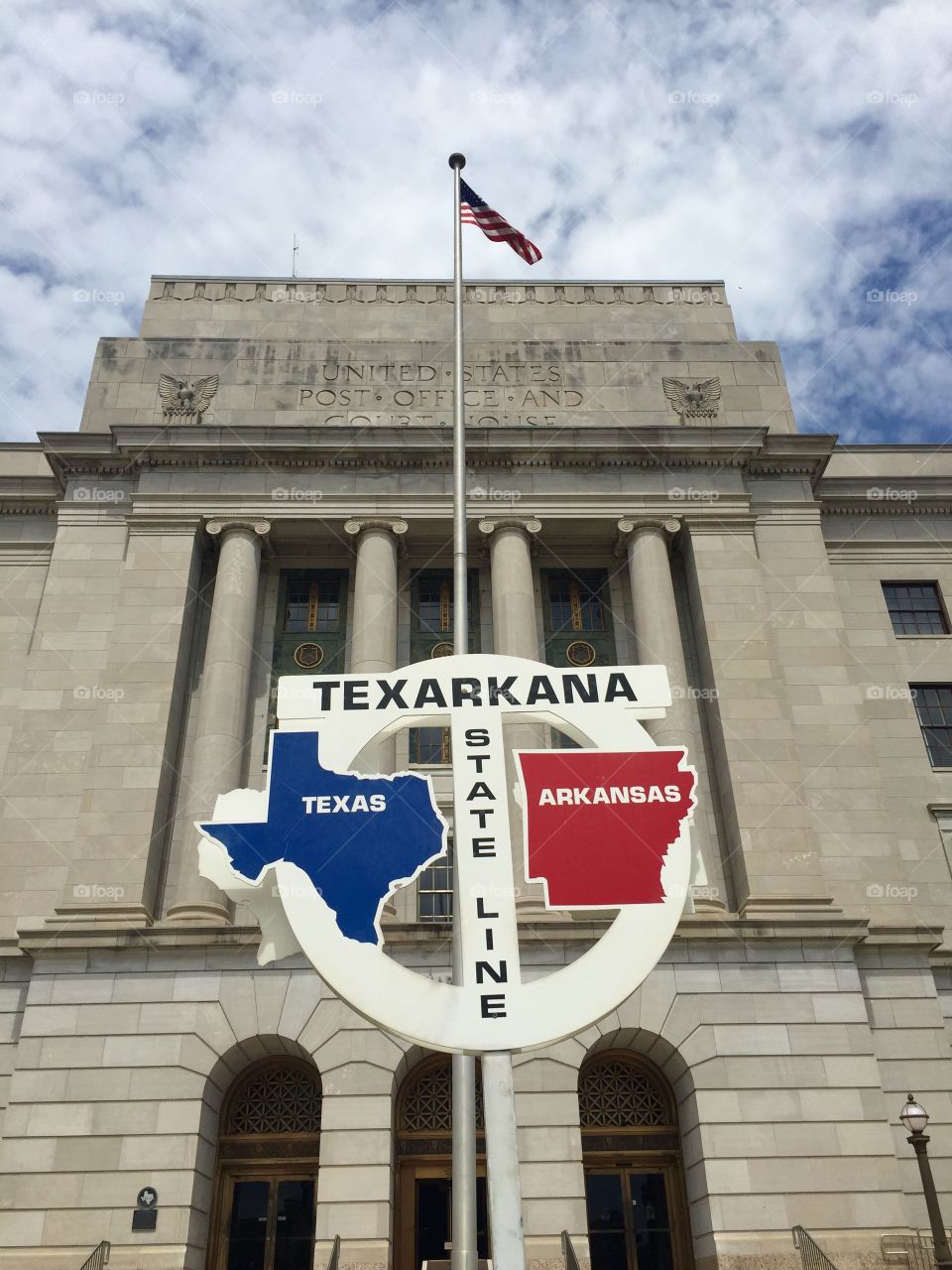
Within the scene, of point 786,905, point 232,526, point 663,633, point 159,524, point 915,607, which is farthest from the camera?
point 915,607

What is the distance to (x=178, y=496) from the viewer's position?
88.8ft

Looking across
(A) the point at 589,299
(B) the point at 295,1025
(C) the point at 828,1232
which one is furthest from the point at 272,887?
(A) the point at 589,299

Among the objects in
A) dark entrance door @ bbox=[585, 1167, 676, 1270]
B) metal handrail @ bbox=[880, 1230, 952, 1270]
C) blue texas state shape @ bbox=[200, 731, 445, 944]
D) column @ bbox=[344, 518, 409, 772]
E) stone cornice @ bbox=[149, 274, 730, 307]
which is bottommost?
metal handrail @ bbox=[880, 1230, 952, 1270]

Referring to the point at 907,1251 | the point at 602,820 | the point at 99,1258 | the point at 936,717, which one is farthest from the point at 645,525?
the point at 99,1258

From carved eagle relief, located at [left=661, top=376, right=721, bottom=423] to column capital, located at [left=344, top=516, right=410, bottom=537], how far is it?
851 centimetres

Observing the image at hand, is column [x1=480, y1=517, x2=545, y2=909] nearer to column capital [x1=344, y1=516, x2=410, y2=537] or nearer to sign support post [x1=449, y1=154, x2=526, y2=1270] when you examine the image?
column capital [x1=344, y1=516, x2=410, y2=537]

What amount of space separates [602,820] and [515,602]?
14.3 meters

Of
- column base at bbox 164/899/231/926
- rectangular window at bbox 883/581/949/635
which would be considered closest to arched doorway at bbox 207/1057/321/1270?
column base at bbox 164/899/231/926

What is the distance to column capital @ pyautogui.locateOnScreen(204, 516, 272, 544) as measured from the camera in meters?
26.8

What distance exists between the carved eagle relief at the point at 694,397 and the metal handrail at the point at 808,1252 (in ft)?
64.3

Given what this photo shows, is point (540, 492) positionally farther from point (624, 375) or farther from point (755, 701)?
point (755, 701)

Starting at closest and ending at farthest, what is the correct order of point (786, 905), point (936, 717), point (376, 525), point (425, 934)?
point (425, 934), point (786, 905), point (936, 717), point (376, 525)

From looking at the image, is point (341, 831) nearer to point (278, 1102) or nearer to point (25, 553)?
point (278, 1102)

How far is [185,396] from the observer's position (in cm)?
2862
